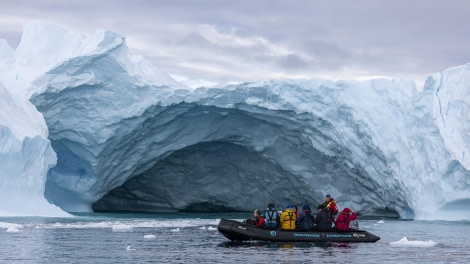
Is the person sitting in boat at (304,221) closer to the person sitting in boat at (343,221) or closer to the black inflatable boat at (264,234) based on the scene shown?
the black inflatable boat at (264,234)

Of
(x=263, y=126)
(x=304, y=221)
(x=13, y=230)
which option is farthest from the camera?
(x=263, y=126)

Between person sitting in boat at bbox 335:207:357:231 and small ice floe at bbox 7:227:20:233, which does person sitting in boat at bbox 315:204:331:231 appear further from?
small ice floe at bbox 7:227:20:233

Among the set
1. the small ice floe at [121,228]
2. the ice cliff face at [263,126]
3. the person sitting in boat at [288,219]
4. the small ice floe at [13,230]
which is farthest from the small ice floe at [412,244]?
the ice cliff face at [263,126]

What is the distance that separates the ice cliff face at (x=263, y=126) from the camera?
32.9 metres

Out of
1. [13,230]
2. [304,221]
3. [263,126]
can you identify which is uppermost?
[263,126]

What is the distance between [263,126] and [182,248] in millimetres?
17796

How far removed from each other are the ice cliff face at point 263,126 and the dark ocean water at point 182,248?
26.1ft

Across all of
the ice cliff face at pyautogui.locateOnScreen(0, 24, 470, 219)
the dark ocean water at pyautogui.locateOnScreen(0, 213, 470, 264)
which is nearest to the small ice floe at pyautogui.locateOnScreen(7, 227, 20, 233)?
the dark ocean water at pyautogui.locateOnScreen(0, 213, 470, 264)

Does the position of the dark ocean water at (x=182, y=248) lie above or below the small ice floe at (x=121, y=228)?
below

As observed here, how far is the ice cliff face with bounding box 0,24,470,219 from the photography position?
3286 cm

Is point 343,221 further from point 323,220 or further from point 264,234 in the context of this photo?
point 264,234

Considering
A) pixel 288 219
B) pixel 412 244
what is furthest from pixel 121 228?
pixel 412 244

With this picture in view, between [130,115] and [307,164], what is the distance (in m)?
8.87

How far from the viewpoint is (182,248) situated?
62.0 feet
